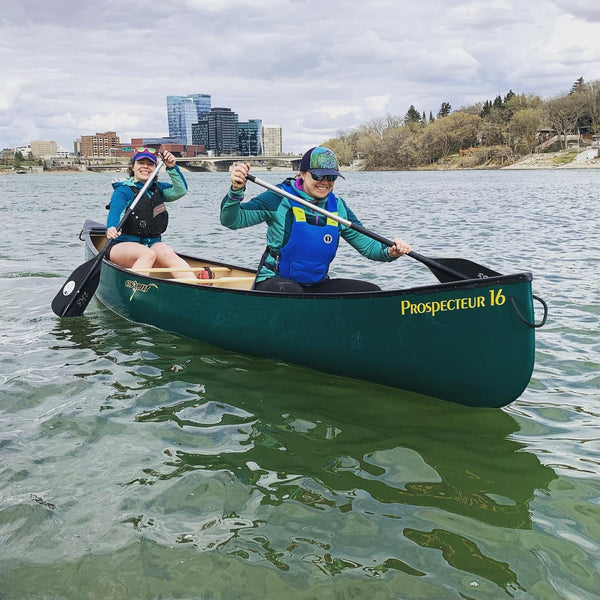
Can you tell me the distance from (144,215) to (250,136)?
173610mm

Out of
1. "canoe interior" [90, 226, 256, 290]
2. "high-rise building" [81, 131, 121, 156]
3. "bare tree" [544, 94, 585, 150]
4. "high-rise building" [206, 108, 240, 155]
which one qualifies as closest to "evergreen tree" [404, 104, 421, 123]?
"bare tree" [544, 94, 585, 150]

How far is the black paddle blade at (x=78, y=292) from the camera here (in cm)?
709

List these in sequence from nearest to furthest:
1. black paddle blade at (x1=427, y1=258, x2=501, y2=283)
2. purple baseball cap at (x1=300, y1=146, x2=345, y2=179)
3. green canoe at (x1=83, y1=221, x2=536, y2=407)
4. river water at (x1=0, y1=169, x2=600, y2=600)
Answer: river water at (x1=0, y1=169, x2=600, y2=600), green canoe at (x1=83, y1=221, x2=536, y2=407), black paddle blade at (x1=427, y1=258, x2=501, y2=283), purple baseball cap at (x1=300, y1=146, x2=345, y2=179)

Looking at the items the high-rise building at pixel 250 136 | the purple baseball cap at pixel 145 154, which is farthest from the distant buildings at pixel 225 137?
the purple baseball cap at pixel 145 154

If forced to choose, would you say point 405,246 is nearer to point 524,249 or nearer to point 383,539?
point 383,539

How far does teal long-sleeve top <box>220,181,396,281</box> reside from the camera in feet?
16.9

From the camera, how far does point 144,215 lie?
24.4 feet

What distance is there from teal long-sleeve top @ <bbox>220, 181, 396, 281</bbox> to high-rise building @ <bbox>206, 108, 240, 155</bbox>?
17524 cm

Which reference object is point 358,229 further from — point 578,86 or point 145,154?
point 578,86

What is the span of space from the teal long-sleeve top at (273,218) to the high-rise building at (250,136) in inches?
6619

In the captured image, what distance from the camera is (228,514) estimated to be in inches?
128

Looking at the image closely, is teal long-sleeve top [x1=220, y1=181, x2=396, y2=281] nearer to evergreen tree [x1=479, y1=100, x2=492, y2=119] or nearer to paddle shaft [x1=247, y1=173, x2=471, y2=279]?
paddle shaft [x1=247, y1=173, x2=471, y2=279]

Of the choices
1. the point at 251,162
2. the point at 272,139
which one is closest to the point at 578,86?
the point at 251,162

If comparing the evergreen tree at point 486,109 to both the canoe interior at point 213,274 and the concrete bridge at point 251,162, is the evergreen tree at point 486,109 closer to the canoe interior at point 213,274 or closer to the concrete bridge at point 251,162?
the concrete bridge at point 251,162
